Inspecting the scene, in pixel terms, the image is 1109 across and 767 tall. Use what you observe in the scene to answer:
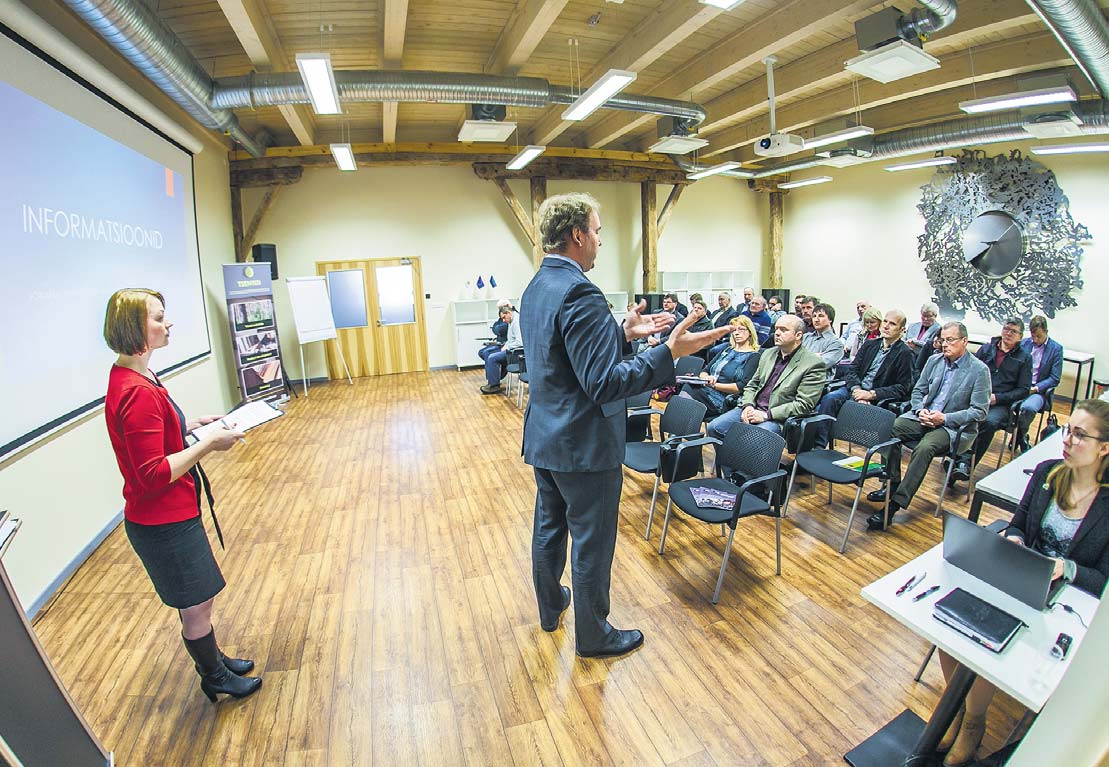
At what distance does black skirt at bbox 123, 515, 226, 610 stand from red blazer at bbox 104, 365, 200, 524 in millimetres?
52

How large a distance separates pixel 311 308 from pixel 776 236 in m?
9.73

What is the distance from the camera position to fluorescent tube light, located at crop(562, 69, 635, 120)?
4.41 metres

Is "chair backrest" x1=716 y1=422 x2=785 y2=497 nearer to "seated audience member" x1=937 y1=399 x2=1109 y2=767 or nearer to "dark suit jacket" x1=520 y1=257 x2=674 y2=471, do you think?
"seated audience member" x1=937 y1=399 x2=1109 y2=767

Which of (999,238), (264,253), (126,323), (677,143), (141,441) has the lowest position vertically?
(141,441)

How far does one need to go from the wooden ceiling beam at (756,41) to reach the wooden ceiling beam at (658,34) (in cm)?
57

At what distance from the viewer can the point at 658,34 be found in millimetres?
4668

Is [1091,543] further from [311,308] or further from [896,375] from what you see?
[311,308]

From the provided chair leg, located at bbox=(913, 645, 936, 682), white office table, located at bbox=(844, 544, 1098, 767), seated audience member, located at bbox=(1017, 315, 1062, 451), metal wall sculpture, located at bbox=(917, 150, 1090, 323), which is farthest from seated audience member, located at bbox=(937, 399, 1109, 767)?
metal wall sculpture, located at bbox=(917, 150, 1090, 323)

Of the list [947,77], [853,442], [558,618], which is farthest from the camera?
[947,77]

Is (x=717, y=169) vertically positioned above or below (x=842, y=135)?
above

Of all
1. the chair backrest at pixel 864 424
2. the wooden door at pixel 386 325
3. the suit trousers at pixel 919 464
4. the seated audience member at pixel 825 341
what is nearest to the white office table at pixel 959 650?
the chair backrest at pixel 864 424

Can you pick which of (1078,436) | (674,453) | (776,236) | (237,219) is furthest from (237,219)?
(776,236)

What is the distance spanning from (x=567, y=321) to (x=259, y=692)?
2.09 metres

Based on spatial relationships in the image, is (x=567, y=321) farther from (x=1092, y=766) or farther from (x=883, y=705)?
(x=883, y=705)
